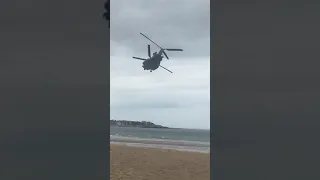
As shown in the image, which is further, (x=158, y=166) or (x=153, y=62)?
(x=158, y=166)

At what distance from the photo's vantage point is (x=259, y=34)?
6.34 feet

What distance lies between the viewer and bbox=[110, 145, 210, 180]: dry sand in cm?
873

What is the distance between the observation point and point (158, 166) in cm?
988
